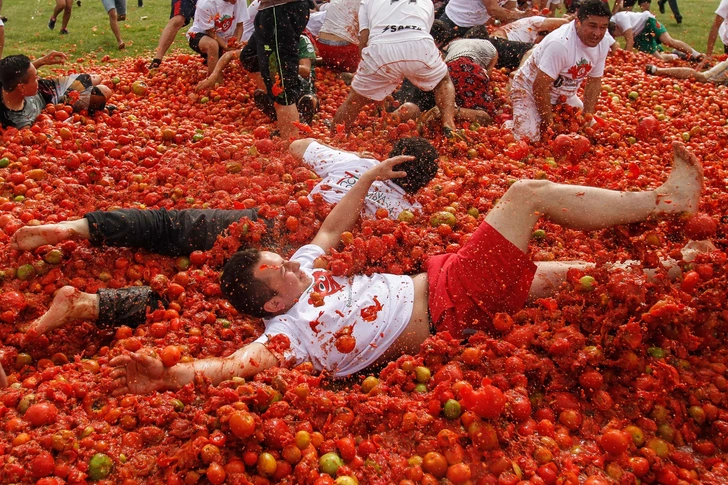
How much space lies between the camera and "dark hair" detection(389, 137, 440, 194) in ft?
14.3

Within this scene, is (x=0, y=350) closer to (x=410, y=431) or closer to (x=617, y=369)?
(x=410, y=431)

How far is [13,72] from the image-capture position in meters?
5.81

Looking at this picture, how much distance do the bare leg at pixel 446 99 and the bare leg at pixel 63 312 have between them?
4.29m

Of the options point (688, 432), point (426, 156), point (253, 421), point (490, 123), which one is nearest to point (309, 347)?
point (253, 421)

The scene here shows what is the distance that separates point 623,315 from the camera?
3.28 m

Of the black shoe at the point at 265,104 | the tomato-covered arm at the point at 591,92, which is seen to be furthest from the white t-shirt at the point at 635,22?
the black shoe at the point at 265,104

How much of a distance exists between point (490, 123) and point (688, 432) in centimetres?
469

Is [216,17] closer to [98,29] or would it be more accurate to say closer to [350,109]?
[350,109]

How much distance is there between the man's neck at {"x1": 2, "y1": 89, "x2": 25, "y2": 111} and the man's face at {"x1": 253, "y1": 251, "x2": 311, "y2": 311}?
4.19m

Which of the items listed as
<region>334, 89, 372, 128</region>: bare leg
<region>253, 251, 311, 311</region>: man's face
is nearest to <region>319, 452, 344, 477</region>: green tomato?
<region>253, 251, 311, 311</region>: man's face

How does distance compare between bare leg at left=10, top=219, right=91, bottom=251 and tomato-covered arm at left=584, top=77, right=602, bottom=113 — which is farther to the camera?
tomato-covered arm at left=584, top=77, right=602, bottom=113

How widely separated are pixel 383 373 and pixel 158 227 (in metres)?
2.08

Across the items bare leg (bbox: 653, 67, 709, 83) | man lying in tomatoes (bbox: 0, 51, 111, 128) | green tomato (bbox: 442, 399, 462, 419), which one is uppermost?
man lying in tomatoes (bbox: 0, 51, 111, 128)

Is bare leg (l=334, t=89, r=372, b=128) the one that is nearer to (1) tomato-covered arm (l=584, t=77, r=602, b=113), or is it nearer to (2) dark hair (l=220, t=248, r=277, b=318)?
(1) tomato-covered arm (l=584, t=77, r=602, b=113)
